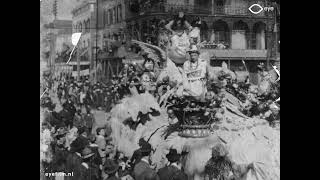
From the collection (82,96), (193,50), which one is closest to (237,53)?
(193,50)

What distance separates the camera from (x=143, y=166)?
362cm

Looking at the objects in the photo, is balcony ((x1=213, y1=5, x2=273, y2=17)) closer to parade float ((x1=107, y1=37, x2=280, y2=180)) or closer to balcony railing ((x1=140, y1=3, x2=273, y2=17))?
balcony railing ((x1=140, y1=3, x2=273, y2=17))

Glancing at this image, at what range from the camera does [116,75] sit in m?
3.64

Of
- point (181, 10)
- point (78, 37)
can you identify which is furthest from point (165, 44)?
point (78, 37)

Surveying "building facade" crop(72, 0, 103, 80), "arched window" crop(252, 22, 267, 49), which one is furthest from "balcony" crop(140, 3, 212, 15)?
"arched window" crop(252, 22, 267, 49)

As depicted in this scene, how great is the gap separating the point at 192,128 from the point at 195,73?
40cm

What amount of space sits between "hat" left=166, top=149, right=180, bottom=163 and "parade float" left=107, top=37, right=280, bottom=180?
0.03 meters

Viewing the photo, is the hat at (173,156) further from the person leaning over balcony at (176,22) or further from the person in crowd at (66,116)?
the person leaning over balcony at (176,22)

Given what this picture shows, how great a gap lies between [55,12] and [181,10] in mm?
898

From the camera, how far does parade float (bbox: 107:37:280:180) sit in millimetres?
3625

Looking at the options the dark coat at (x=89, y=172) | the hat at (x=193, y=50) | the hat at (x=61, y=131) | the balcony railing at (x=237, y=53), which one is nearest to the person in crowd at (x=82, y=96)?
the hat at (x=61, y=131)

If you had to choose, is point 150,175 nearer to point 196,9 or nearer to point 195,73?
point 195,73
